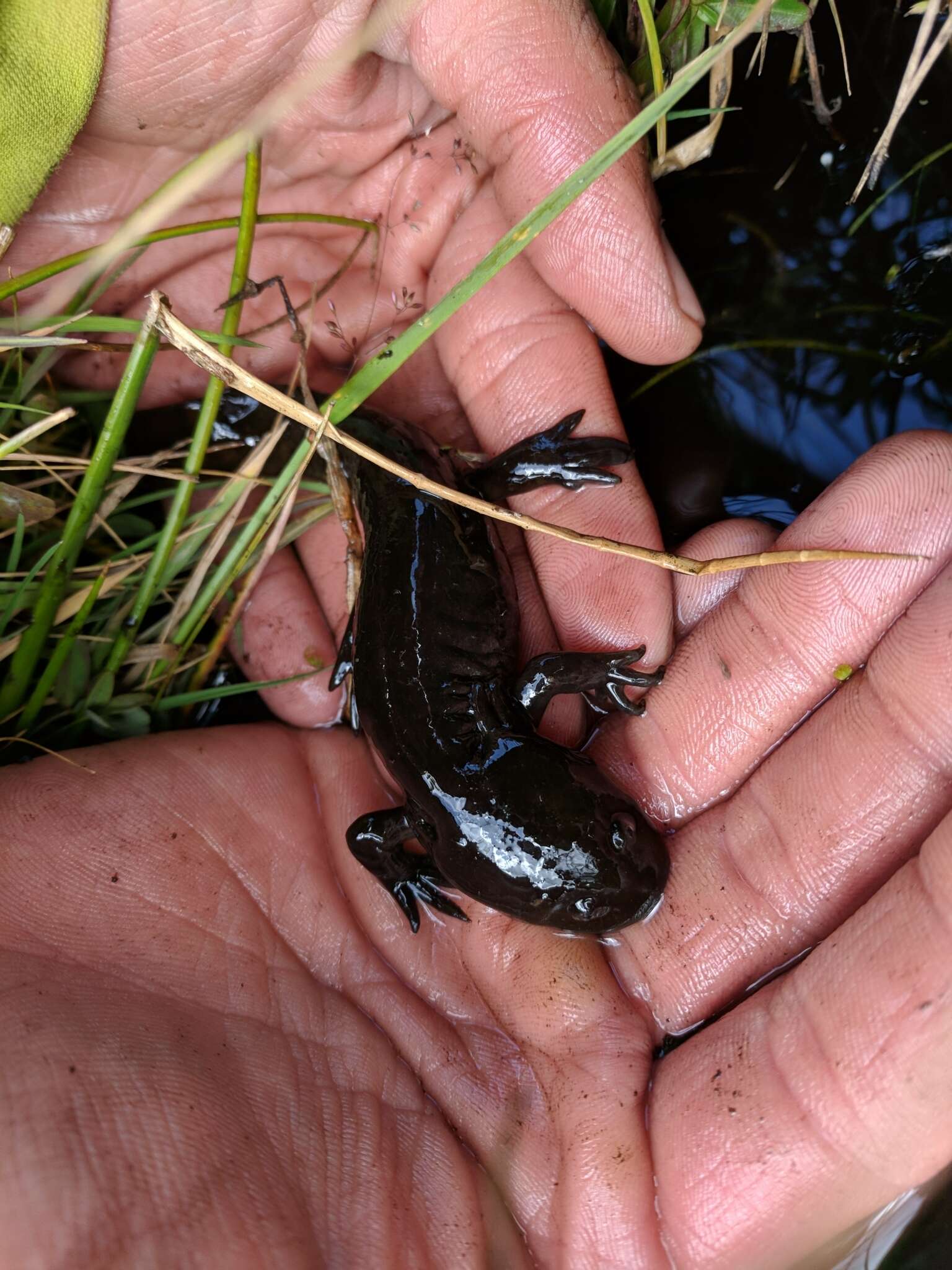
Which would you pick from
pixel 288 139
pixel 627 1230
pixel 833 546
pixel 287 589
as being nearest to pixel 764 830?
pixel 833 546

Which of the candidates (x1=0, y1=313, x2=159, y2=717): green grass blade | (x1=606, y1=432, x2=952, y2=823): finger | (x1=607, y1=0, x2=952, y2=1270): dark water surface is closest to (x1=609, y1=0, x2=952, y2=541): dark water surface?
(x1=607, y1=0, x2=952, y2=1270): dark water surface

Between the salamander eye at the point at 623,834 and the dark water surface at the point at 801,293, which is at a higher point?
the dark water surface at the point at 801,293

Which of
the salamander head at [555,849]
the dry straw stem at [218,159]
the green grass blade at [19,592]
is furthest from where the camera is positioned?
the green grass blade at [19,592]

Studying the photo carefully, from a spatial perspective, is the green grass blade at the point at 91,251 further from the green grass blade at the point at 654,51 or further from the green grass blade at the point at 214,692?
the green grass blade at the point at 214,692

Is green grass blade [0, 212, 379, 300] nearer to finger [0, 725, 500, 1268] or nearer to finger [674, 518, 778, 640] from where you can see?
finger [0, 725, 500, 1268]

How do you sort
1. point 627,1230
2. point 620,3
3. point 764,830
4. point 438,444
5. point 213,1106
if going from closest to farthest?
point 213,1106, point 627,1230, point 764,830, point 620,3, point 438,444

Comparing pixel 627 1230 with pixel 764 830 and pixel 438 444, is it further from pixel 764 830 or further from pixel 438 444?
pixel 438 444

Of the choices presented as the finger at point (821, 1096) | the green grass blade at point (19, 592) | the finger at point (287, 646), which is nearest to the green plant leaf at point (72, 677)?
the green grass blade at point (19, 592)
